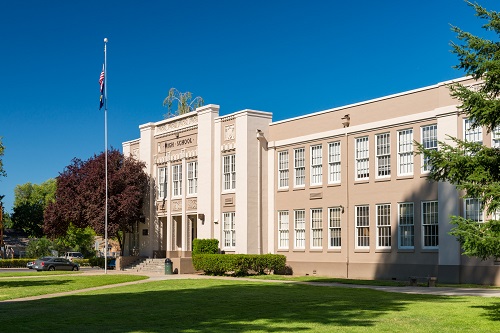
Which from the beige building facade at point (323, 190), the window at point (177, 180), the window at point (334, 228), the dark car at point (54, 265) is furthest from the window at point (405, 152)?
the dark car at point (54, 265)

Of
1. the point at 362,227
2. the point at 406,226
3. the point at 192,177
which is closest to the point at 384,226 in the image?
the point at 406,226

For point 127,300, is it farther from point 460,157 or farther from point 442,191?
point 442,191

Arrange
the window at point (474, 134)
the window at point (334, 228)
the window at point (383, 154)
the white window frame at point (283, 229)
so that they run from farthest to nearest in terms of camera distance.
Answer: the white window frame at point (283, 229) → the window at point (334, 228) → the window at point (383, 154) → the window at point (474, 134)

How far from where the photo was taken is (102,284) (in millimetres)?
32438

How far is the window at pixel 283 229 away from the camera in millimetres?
40906

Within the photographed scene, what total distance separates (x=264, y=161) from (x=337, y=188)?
20.0 feet

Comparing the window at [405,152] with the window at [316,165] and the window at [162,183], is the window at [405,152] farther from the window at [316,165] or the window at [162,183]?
the window at [162,183]

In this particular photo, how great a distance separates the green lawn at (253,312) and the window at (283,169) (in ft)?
50.5

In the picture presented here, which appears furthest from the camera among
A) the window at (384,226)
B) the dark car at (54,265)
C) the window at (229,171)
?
the dark car at (54,265)

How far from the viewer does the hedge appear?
38.2 m

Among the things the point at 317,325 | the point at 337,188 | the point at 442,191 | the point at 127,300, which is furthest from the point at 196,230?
the point at 317,325

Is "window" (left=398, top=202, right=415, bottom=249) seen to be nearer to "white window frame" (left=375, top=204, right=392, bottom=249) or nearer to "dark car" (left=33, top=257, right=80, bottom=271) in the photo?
"white window frame" (left=375, top=204, right=392, bottom=249)

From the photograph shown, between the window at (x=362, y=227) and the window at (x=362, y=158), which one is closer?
the window at (x=362, y=227)

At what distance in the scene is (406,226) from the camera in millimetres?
33688
